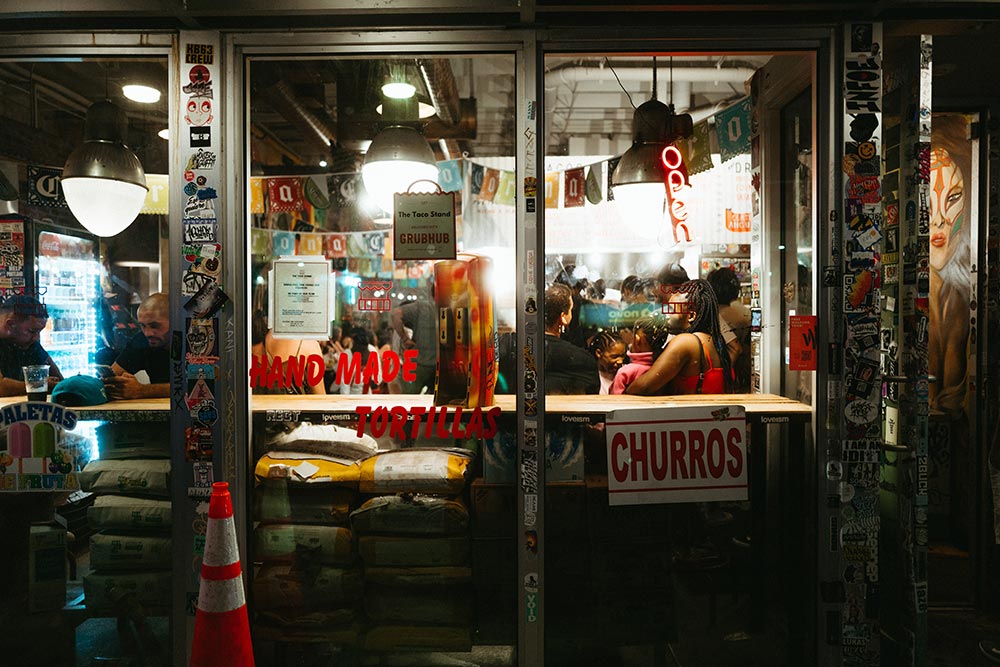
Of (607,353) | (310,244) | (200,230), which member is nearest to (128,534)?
(200,230)

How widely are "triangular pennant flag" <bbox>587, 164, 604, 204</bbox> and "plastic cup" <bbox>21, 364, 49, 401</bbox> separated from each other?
3256mm

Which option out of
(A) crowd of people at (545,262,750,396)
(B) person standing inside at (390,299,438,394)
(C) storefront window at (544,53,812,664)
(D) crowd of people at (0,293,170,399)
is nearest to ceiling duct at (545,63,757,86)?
(C) storefront window at (544,53,812,664)

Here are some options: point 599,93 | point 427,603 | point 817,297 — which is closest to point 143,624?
point 427,603

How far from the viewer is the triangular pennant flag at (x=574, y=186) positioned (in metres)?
4.60

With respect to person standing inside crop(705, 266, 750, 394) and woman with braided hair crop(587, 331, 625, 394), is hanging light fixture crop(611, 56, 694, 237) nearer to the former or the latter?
person standing inside crop(705, 266, 750, 394)

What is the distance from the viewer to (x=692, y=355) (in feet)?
11.4

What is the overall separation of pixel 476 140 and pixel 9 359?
9.42 ft

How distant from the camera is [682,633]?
11.0ft

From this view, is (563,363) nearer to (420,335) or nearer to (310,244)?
(420,335)

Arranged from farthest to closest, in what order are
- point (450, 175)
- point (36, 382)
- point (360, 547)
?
point (450, 175), point (36, 382), point (360, 547)

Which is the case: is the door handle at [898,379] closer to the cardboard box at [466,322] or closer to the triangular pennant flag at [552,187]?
the cardboard box at [466,322]

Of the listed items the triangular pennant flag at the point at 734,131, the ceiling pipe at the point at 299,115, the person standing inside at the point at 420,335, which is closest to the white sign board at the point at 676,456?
the person standing inside at the point at 420,335

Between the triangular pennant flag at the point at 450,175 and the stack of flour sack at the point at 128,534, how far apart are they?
190 centimetres

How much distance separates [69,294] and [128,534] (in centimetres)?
117
